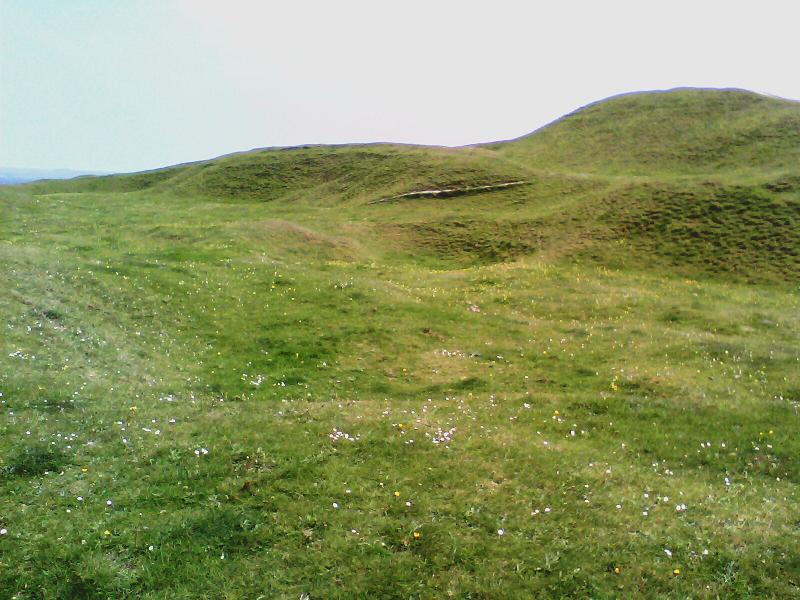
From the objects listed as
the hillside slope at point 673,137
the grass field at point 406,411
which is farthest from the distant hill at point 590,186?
the grass field at point 406,411

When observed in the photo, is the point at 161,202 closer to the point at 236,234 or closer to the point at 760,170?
the point at 236,234

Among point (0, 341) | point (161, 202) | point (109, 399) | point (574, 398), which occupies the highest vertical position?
point (161, 202)

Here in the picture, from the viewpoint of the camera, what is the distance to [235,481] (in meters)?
12.6

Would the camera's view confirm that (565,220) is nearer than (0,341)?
No

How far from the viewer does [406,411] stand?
18078mm

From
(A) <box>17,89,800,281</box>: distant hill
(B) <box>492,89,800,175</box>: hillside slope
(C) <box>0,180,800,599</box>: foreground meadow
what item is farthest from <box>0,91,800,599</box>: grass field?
(B) <box>492,89,800,175</box>: hillside slope

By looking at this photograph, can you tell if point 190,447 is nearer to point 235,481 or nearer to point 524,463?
point 235,481

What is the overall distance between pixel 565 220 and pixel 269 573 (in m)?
44.6

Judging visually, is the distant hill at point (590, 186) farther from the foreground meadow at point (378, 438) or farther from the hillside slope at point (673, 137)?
the foreground meadow at point (378, 438)

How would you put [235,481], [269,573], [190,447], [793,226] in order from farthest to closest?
[793,226] → [190,447] → [235,481] → [269,573]

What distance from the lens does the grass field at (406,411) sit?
34.7ft

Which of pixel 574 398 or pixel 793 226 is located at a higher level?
pixel 793 226

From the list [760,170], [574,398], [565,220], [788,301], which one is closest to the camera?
[574,398]

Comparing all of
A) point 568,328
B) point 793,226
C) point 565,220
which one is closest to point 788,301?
point 793,226
